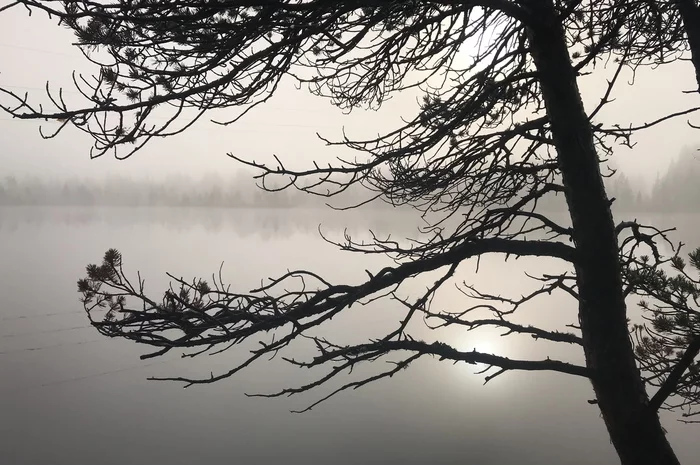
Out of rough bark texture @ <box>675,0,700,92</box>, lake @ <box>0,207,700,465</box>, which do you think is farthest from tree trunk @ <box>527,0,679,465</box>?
lake @ <box>0,207,700,465</box>

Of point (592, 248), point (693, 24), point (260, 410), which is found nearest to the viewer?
point (592, 248)

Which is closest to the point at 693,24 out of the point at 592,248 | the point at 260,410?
the point at 592,248

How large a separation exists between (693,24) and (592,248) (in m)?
2.06

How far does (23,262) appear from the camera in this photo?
102 feet

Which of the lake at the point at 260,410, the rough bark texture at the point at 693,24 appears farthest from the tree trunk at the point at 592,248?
the lake at the point at 260,410

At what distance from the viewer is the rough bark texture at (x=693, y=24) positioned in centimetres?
291

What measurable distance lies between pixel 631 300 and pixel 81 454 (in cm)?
2452

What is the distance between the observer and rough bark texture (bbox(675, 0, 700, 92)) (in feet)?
9.55

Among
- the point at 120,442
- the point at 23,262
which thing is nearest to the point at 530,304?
the point at 120,442

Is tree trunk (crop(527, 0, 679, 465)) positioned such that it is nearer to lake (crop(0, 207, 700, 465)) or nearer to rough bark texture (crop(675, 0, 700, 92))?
rough bark texture (crop(675, 0, 700, 92))

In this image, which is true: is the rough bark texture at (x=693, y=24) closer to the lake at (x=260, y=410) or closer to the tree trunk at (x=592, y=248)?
the tree trunk at (x=592, y=248)

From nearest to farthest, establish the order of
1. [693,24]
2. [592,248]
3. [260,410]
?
[592,248] < [693,24] < [260,410]

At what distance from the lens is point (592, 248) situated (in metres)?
2.14

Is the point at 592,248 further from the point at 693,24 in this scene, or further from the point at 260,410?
the point at 260,410
